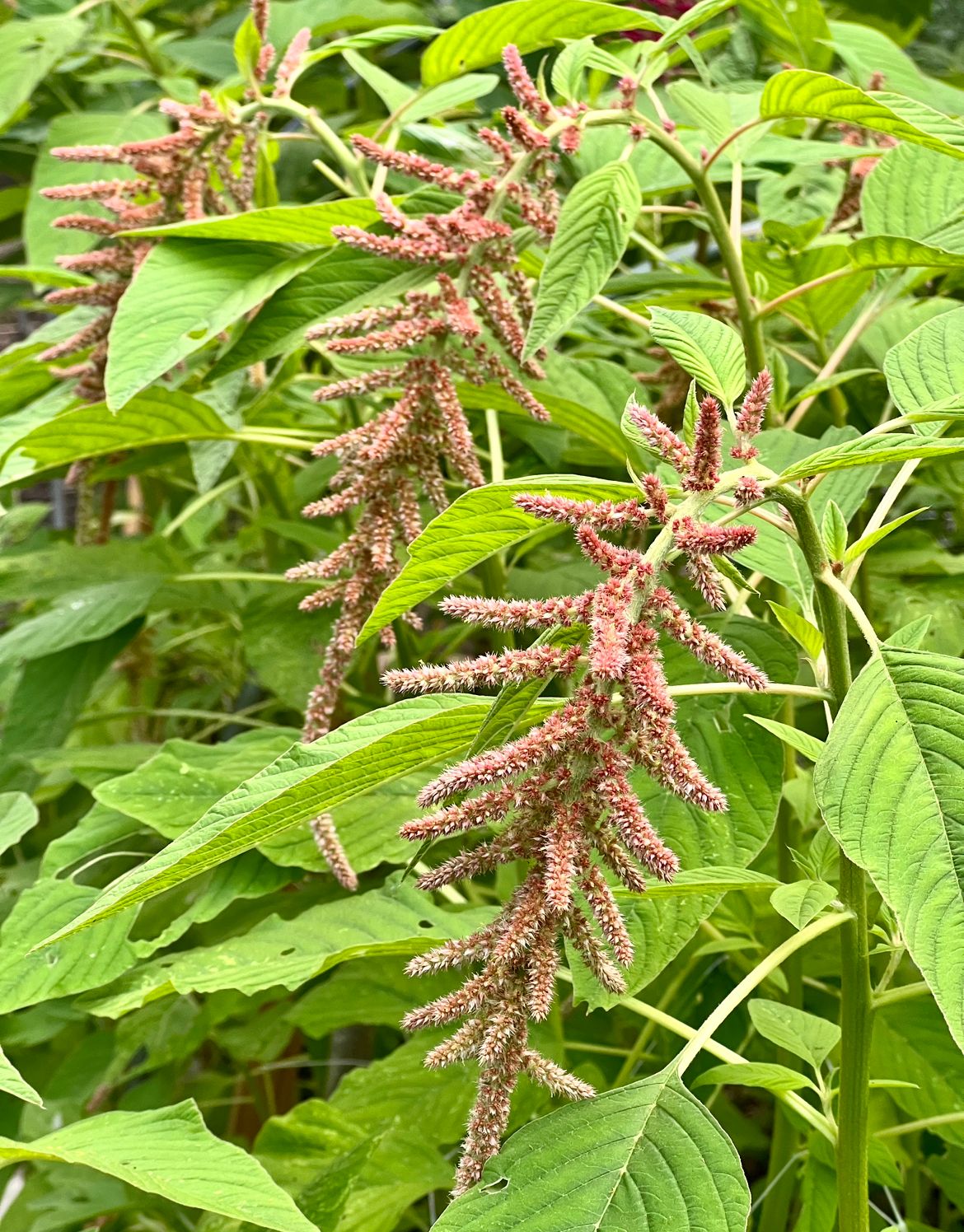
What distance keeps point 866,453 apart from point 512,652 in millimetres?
156

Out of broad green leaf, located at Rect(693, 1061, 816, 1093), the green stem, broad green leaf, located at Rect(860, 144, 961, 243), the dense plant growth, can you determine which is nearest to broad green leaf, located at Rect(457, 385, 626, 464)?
the dense plant growth

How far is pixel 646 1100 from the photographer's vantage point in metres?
0.51

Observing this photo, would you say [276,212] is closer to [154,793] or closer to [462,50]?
[462,50]

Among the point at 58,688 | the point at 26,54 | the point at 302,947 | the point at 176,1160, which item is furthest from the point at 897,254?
the point at 26,54

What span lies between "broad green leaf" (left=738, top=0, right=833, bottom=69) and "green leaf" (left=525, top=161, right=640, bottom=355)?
51 centimetres

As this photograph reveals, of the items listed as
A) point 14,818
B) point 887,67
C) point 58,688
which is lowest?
point 58,688

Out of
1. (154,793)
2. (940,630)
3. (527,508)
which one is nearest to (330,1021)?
(154,793)

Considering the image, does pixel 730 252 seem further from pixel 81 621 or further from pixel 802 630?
pixel 81 621

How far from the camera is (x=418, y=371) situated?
61 centimetres

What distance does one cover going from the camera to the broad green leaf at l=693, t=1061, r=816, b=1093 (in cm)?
52

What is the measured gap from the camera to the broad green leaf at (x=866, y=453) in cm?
44

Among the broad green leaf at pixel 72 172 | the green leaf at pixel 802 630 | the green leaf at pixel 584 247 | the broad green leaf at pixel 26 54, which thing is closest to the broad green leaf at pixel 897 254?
the green leaf at pixel 584 247

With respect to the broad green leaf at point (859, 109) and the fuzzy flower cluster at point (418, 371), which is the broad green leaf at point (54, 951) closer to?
the fuzzy flower cluster at point (418, 371)

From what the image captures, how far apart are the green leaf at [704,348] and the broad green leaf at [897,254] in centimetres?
21
